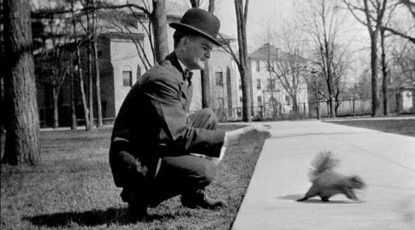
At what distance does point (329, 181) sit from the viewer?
2523mm

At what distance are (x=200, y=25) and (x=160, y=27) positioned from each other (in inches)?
184

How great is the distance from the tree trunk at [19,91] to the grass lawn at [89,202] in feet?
1.71

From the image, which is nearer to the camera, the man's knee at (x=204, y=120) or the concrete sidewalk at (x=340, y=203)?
the concrete sidewalk at (x=340, y=203)

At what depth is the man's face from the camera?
7.45 ft

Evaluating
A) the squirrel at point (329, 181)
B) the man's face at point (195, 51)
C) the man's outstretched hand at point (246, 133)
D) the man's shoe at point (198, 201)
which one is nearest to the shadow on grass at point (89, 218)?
the man's shoe at point (198, 201)

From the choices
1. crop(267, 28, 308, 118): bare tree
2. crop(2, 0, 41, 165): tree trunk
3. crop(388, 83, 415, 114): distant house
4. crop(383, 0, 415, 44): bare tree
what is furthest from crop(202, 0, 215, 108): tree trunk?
crop(388, 83, 415, 114): distant house

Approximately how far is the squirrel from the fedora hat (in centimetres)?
102

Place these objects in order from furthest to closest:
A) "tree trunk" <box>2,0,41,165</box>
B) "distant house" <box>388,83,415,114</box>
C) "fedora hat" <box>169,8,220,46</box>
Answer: "distant house" <box>388,83,415,114</box>, "tree trunk" <box>2,0,41,165</box>, "fedora hat" <box>169,8,220,46</box>

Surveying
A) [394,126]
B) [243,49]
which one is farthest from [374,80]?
[243,49]

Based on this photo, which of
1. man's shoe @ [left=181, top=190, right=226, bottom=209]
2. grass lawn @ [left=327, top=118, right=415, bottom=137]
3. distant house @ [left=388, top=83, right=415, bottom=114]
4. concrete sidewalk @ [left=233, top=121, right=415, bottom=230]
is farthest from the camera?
distant house @ [left=388, top=83, right=415, bottom=114]

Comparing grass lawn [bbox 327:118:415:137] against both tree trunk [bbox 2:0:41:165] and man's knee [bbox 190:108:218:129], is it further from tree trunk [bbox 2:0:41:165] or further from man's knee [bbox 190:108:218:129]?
man's knee [bbox 190:108:218:129]

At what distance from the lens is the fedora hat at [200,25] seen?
2.20m

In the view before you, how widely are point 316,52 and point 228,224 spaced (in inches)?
551

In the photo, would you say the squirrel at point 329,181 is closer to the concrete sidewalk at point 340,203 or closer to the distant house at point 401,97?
the concrete sidewalk at point 340,203
